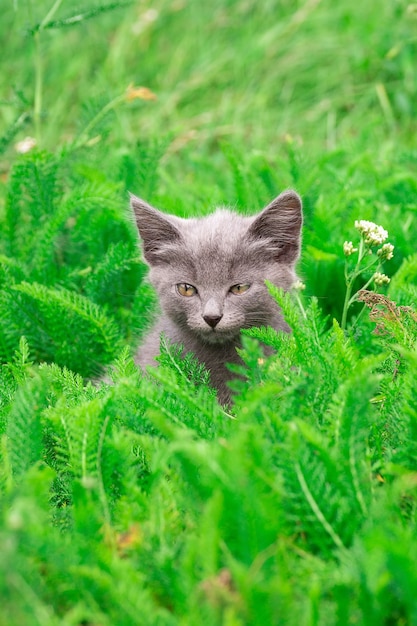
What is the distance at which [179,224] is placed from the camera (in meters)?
2.97

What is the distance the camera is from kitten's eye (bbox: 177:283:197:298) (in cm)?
280

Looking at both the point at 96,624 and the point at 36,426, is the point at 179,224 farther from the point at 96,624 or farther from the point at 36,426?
the point at 96,624

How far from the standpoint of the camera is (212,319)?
2615 mm

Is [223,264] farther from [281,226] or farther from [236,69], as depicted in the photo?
[236,69]

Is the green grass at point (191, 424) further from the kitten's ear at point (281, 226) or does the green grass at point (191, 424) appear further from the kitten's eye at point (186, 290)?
the kitten's eye at point (186, 290)

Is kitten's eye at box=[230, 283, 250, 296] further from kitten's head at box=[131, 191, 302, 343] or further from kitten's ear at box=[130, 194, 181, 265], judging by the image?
kitten's ear at box=[130, 194, 181, 265]

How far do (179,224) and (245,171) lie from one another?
94 cm

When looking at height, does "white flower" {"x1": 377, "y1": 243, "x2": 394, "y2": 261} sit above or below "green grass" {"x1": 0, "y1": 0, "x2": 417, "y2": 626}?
above

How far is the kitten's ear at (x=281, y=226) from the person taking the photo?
9.06 feet

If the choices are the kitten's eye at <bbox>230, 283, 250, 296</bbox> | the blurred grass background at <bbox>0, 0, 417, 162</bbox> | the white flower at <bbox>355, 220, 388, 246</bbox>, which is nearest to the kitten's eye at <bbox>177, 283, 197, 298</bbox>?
the kitten's eye at <bbox>230, 283, 250, 296</bbox>

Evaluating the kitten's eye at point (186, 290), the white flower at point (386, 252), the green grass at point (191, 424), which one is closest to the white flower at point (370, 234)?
the white flower at point (386, 252)

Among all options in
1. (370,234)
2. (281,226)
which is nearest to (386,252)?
(370,234)

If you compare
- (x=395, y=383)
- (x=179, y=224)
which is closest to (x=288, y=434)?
(x=395, y=383)

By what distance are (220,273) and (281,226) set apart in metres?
0.30
